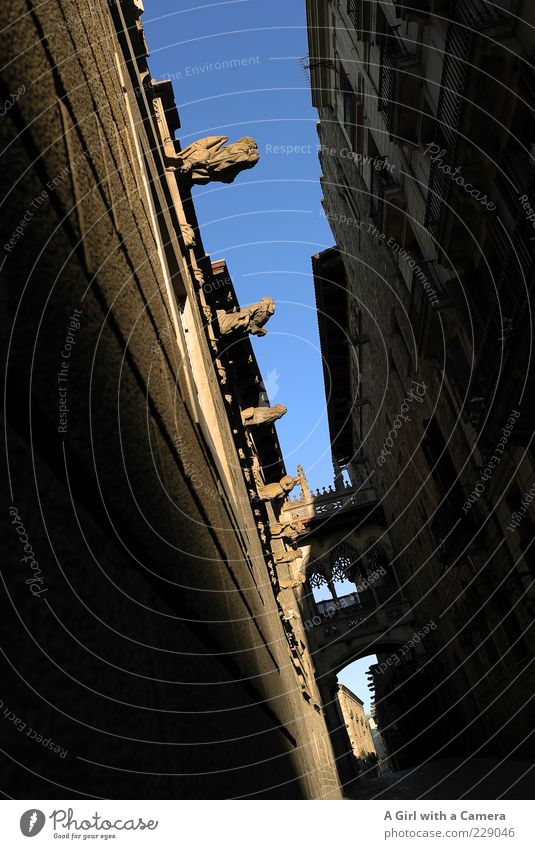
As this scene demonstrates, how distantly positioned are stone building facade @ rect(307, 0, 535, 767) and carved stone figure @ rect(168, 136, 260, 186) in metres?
3.69

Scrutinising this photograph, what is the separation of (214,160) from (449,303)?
294 inches

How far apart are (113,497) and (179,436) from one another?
1.12 meters

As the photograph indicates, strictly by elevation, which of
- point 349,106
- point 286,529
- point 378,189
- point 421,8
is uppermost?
point 349,106

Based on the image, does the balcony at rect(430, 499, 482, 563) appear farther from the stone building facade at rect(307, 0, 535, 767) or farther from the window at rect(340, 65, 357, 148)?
the window at rect(340, 65, 357, 148)

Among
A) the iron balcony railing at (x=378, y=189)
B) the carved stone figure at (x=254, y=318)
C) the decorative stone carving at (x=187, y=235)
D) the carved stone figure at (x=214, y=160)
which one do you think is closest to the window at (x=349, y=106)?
the iron balcony railing at (x=378, y=189)

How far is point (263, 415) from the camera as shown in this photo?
10.8m

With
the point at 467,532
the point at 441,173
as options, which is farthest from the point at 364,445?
the point at 441,173

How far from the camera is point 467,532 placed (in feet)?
47.0

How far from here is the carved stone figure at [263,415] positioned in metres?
10.5

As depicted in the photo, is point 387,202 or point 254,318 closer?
point 254,318

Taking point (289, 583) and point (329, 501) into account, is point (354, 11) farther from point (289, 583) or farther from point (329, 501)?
point (329, 501)

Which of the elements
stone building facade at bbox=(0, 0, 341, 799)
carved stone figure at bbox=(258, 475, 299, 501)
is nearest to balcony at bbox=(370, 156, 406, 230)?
carved stone figure at bbox=(258, 475, 299, 501)

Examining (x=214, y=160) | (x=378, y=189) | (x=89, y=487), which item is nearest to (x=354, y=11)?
(x=378, y=189)

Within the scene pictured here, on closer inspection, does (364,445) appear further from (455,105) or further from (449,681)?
(455,105)
